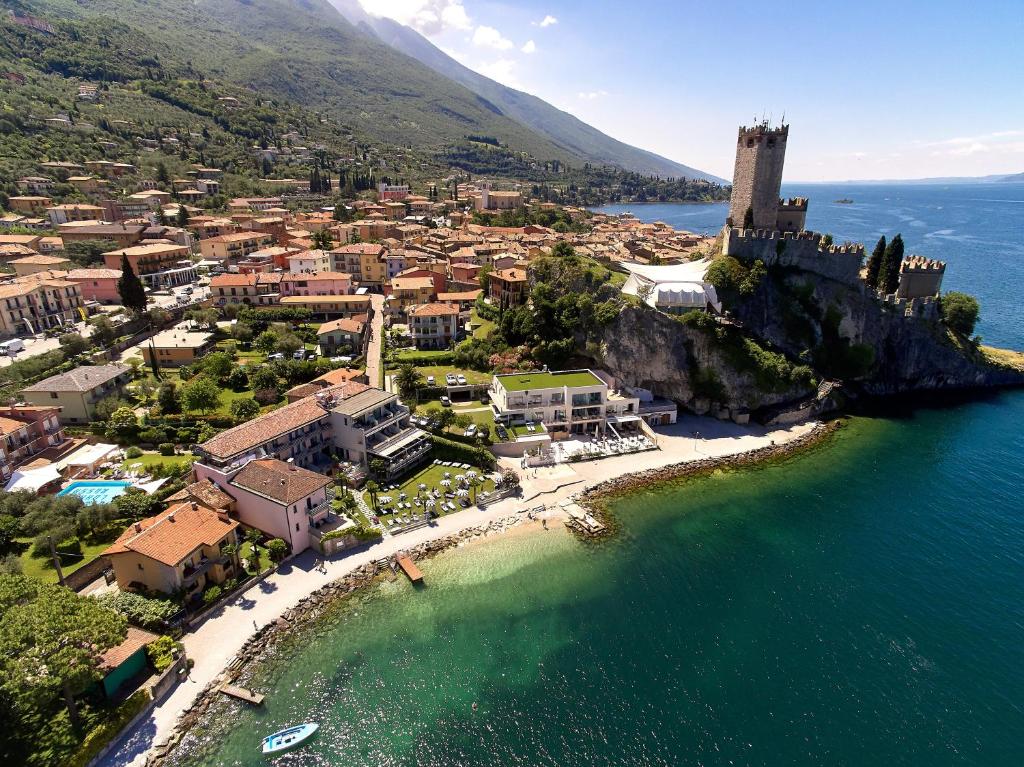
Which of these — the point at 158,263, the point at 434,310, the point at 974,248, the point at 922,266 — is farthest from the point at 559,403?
the point at 974,248

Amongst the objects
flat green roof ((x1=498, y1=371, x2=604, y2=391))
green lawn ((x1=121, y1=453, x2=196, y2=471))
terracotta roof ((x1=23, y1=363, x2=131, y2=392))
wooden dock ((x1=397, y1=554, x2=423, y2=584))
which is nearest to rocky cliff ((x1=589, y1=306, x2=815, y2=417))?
flat green roof ((x1=498, y1=371, x2=604, y2=391))

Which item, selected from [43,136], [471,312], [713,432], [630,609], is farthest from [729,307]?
[43,136]

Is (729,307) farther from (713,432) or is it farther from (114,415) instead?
(114,415)

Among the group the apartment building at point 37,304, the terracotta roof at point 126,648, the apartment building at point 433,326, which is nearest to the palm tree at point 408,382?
the apartment building at point 433,326

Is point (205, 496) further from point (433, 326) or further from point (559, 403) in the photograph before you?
point (433, 326)

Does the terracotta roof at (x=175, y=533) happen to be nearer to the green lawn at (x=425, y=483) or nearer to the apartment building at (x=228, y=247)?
the green lawn at (x=425, y=483)

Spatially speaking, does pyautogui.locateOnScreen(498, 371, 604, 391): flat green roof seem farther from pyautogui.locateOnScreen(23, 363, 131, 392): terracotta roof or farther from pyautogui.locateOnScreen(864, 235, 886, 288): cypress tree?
pyautogui.locateOnScreen(864, 235, 886, 288): cypress tree
